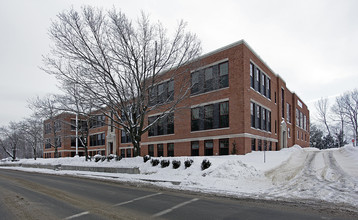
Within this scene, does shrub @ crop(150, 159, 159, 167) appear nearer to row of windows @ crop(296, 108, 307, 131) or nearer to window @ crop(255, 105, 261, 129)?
window @ crop(255, 105, 261, 129)

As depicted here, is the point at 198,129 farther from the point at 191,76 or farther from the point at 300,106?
the point at 300,106

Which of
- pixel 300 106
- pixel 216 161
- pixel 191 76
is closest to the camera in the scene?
pixel 216 161

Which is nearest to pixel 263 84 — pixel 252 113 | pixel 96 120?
pixel 252 113

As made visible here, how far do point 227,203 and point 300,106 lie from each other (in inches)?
1646

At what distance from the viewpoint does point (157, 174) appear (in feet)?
53.6

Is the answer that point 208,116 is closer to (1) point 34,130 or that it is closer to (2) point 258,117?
(2) point 258,117

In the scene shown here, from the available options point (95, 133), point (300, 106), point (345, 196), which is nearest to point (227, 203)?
point (345, 196)

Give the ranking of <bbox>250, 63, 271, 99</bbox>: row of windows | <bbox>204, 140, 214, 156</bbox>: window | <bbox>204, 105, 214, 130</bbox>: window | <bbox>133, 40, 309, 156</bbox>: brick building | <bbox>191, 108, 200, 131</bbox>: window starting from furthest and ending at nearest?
<bbox>191, 108, 200, 131</bbox>: window, <bbox>250, 63, 271, 99</bbox>: row of windows, <bbox>204, 105, 214, 130</bbox>: window, <bbox>204, 140, 214, 156</bbox>: window, <bbox>133, 40, 309, 156</bbox>: brick building

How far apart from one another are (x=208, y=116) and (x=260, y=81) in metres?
6.82

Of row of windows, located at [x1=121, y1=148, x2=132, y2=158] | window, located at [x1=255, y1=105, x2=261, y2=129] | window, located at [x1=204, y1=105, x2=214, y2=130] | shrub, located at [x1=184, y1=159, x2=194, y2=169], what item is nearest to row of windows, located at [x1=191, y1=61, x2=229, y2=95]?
window, located at [x1=204, y1=105, x2=214, y2=130]

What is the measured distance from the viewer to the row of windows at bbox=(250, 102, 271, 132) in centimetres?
2377

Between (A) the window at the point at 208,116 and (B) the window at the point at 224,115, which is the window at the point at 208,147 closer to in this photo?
(A) the window at the point at 208,116

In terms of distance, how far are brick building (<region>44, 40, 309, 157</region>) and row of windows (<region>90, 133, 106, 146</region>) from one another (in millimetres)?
18821

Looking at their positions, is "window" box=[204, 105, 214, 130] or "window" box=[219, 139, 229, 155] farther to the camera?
"window" box=[204, 105, 214, 130]
